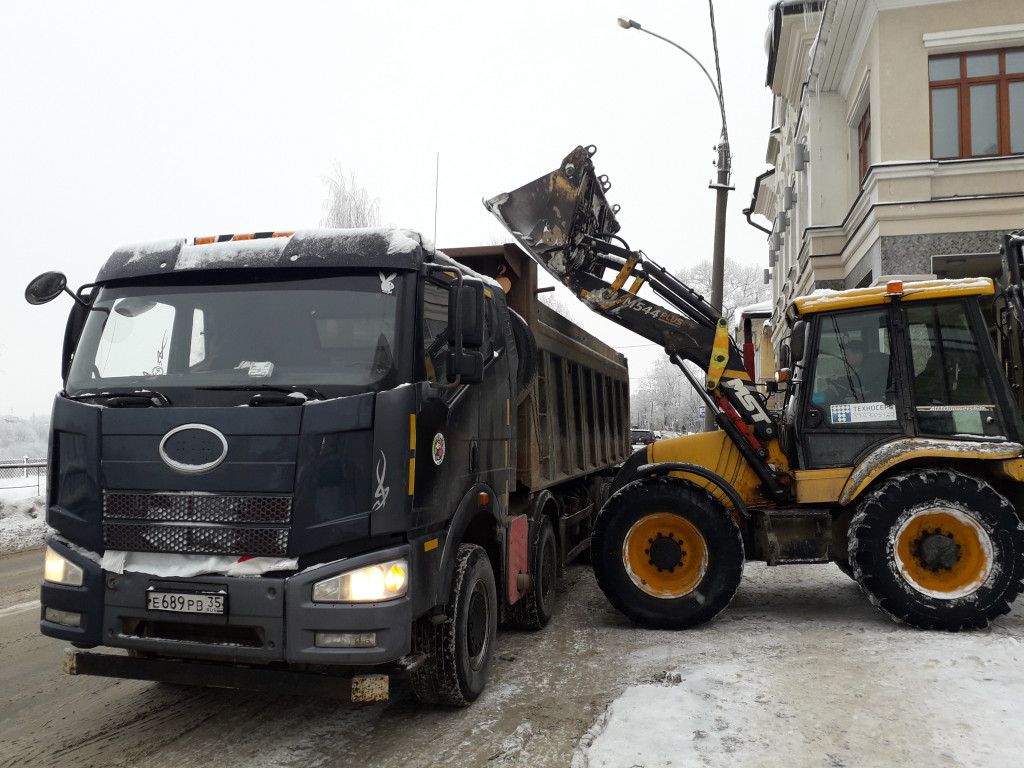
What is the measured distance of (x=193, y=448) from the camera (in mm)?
3861

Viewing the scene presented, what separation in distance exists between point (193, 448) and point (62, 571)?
3.27 feet

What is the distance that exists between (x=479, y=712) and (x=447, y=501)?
1.29 m

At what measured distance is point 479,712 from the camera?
187 inches

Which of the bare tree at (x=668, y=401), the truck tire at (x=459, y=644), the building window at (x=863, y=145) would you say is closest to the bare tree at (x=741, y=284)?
the bare tree at (x=668, y=401)

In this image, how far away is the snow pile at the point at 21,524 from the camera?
40.6ft

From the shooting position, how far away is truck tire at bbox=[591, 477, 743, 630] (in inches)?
256

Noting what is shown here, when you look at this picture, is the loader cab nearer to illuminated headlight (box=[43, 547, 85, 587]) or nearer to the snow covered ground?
the snow covered ground

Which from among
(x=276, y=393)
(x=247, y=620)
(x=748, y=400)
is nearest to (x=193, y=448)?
(x=276, y=393)

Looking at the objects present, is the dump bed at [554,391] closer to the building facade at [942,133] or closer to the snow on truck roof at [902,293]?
the snow on truck roof at [902,293]

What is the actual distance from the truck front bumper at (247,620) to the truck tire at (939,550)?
12.9 feet

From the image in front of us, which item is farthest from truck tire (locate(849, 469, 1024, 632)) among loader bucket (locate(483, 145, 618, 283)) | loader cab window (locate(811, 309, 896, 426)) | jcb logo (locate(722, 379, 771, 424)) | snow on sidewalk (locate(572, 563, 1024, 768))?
loader bucket (locate(483, 145, 618, 283))

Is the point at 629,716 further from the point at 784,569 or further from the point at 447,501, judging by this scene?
the point at 784,569

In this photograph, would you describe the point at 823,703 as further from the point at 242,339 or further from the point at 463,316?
the point at 242,339

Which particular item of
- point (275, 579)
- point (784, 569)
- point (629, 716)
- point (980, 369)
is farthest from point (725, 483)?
point (275, 579)
